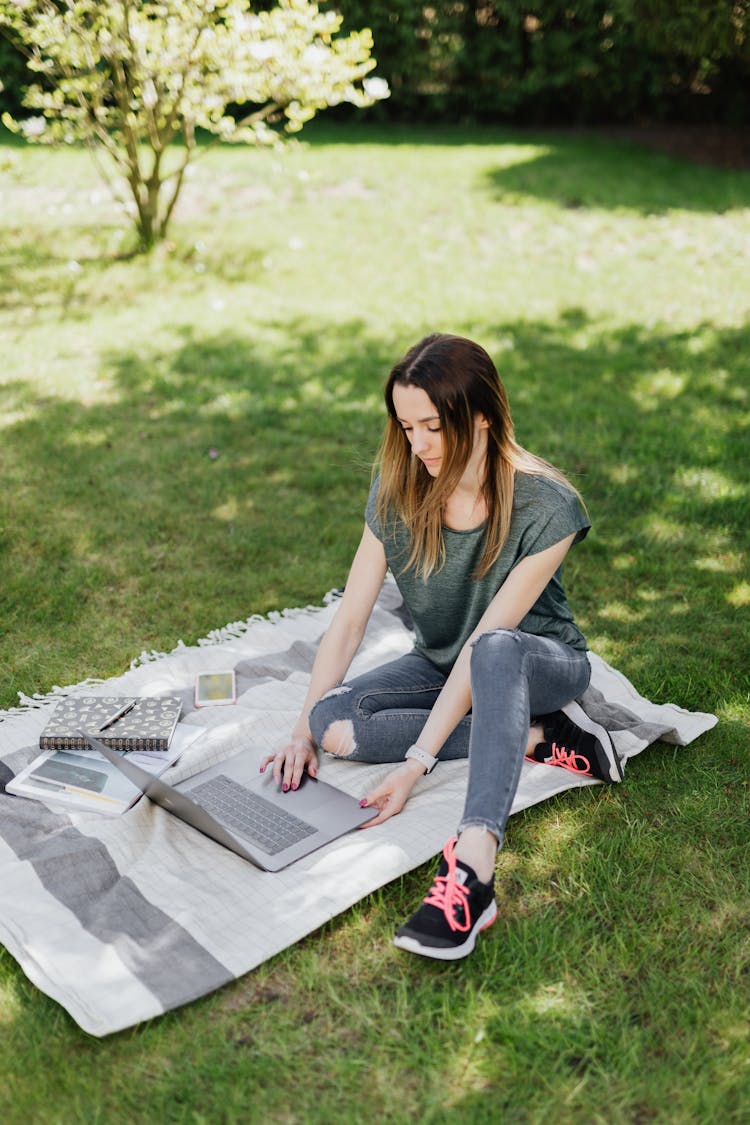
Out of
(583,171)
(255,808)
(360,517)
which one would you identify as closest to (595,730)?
(255,808)

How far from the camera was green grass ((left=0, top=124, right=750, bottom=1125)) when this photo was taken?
2264 millimetres

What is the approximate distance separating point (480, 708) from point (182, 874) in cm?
89

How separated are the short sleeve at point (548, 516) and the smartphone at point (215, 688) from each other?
3.81 ft

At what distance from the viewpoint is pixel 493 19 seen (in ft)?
46.4

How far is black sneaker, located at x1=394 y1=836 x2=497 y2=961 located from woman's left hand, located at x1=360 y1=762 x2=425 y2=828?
1.30 ft

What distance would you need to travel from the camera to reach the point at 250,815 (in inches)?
115

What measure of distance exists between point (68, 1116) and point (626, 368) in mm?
5484

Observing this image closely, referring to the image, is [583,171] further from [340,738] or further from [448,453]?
[340,738]

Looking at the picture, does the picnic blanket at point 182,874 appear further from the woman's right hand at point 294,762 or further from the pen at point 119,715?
the pen at point 119,715

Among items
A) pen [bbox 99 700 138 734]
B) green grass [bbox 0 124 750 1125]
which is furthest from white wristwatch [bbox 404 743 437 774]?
pen [bbox 99 700 138 734]

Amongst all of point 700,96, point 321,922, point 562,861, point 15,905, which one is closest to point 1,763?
point 15,905

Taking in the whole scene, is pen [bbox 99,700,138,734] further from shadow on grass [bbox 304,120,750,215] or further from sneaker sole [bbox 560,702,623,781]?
shadow on grass [bbox 304,120,750,215]

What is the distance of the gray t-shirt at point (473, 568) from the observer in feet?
9.67

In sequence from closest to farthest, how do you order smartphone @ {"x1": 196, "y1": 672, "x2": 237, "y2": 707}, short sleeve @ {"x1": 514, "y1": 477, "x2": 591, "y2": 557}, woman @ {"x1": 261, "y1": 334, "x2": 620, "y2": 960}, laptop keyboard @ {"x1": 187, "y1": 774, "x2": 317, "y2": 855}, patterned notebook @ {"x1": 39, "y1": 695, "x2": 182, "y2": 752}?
1. woman @ {"x1": 261, "y1": 334, "x2": 620, "y2": 960}
2. laptop keyboard @ {"x1": 187, "y1": 774, "x2": 317, "y2": 855}
3. short sleeve @ {"x1": 514, "y1": 477, "x2": 591, "y2": 557}
4. patterned notebook @ {"x1": 39, "y1": 695, "x2": 182, "y2": 752}
5. smartphone @ {"x1": 196, "y1": 672, "x2": 237, "y2": 707}
